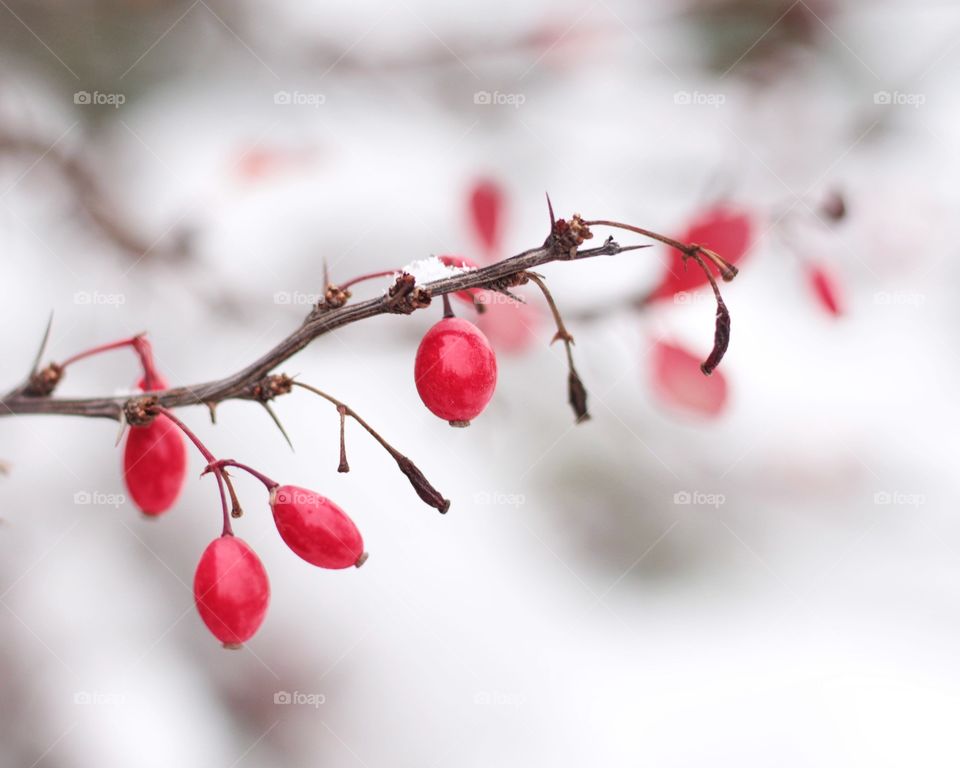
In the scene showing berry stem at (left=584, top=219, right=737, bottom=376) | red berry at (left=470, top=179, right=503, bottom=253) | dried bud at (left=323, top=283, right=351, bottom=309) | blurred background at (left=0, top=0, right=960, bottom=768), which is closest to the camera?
berry stem at (left=584, top=219, right=737, bottom=376)

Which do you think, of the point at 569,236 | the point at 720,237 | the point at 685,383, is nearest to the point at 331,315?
the point at 569,236

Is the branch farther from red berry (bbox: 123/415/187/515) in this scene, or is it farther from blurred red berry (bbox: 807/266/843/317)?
blurred red berry (bbox: 807/266/843/317)

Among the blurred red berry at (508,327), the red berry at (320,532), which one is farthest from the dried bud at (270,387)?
the blurred red berry at (508,327)

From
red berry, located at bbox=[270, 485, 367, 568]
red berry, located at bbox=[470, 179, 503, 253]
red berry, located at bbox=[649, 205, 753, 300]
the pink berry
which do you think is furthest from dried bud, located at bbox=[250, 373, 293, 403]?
red berry, located at bbox=[470, 179, 503, 253]

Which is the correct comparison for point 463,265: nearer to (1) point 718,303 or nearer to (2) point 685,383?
(1) point 718,303

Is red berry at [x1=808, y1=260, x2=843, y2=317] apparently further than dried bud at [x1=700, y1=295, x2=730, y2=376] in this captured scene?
Yes

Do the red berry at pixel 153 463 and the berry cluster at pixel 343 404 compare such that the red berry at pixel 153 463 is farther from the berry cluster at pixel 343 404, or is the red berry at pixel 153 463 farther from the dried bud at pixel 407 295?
the dried bud at pixel 407 295

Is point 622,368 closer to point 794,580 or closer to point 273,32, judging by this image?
point 794,580
